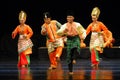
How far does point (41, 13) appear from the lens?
2055 cm

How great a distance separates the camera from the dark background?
20.2 m

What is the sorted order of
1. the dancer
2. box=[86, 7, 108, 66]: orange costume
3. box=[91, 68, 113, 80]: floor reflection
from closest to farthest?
box=[91, 68, 113, 80]: floor reflection → the dancer → box=[86, 7, 108, 66]: orange costume

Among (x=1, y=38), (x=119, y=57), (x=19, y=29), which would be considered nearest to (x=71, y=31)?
(x=19, y=29)

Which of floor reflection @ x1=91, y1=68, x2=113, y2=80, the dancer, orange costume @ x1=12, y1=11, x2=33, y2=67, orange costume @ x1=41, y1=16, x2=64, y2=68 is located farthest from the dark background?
the dancer

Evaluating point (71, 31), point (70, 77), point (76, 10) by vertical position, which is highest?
point (76, 10)

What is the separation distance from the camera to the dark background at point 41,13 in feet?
66.4


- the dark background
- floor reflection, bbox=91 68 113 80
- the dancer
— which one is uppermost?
the dark background

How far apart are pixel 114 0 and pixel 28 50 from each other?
230 inches

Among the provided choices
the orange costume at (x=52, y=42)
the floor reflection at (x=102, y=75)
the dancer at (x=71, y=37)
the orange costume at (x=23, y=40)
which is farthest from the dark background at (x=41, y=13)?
the dancer at (x=71, y=37)

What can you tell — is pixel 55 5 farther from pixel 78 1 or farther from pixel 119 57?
pixel 119 57

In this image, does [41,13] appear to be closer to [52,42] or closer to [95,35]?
[95,35]

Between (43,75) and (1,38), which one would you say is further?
(1,38)

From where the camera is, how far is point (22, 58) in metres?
15.8

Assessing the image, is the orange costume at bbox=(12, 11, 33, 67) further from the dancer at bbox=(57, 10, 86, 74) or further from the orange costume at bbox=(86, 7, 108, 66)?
the dancer at bbox=(57, 10, 86, 74)
